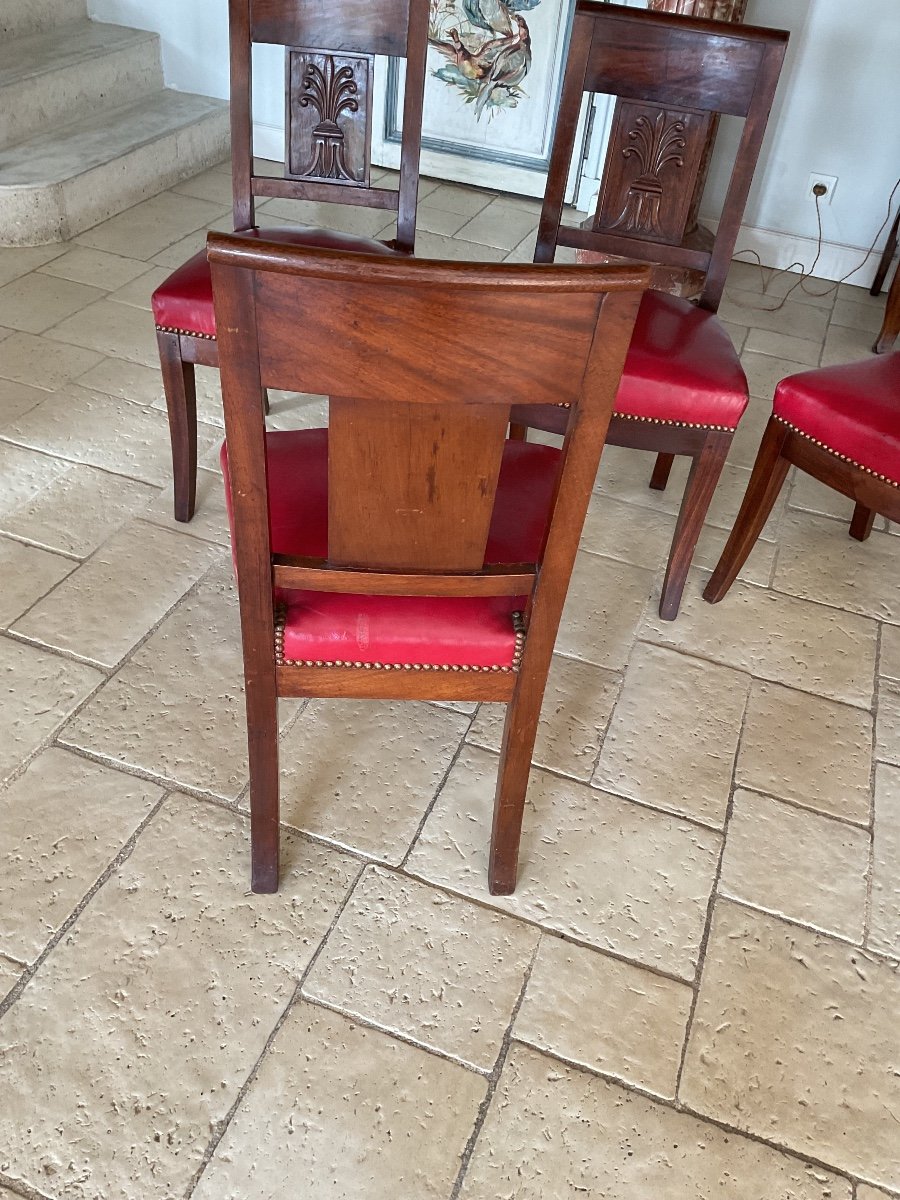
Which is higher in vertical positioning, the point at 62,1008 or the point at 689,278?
the point at 689,278

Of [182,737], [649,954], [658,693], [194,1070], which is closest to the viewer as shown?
[194,1070]

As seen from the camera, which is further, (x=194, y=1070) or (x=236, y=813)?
(x=236, y=813)

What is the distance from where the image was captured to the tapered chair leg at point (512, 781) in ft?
4.37

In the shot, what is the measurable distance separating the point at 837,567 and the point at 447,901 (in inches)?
50.8

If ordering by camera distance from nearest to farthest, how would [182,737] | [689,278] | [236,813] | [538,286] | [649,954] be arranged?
[538,286]
[649,954]
[236,813]
[182,737]
[689,278]

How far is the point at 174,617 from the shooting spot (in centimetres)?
196

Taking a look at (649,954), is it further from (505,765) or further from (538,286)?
(538,286)

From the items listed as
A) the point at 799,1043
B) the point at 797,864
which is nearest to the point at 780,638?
the point at 797,864

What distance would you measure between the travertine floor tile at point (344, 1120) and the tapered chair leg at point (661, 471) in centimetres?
153

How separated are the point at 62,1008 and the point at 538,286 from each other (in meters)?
1.14

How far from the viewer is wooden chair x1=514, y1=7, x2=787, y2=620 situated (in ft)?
5.95

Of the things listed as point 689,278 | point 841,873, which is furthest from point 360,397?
point 689,278

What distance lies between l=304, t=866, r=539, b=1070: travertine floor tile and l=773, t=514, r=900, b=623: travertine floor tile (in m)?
1.12

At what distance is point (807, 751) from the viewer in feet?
6.04
